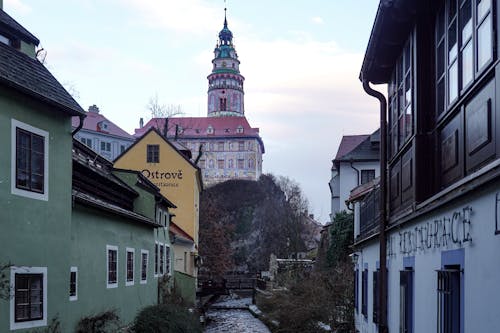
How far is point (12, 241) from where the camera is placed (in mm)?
11078

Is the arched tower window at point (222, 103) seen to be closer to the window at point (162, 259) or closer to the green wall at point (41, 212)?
the window at point (162, 259)

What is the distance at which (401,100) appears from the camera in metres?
10.1

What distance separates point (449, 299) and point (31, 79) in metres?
8.60

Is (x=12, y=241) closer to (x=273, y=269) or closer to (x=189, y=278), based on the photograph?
(x=189, y=278)

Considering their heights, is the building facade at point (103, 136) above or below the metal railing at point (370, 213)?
above

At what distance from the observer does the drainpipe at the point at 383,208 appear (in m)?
11.3

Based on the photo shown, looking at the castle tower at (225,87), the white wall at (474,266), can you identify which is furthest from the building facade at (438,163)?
the castle tower at (225,87)

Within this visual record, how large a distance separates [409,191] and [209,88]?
123 meters

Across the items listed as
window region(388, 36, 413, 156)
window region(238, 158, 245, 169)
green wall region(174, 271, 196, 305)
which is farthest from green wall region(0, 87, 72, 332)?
window region(238, 158, 245, 169)

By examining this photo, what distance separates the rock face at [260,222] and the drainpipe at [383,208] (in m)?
48.2

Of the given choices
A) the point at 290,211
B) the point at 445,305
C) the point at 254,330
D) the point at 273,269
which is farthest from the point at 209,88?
the point at 445,305

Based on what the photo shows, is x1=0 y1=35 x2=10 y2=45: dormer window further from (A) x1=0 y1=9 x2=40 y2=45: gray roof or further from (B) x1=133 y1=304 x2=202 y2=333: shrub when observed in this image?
(B) x1=133 y1=304 x2=202 y2=333: shrub

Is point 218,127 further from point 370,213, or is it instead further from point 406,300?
point 406,300

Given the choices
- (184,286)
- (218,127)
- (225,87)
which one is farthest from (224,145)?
(184,286)
